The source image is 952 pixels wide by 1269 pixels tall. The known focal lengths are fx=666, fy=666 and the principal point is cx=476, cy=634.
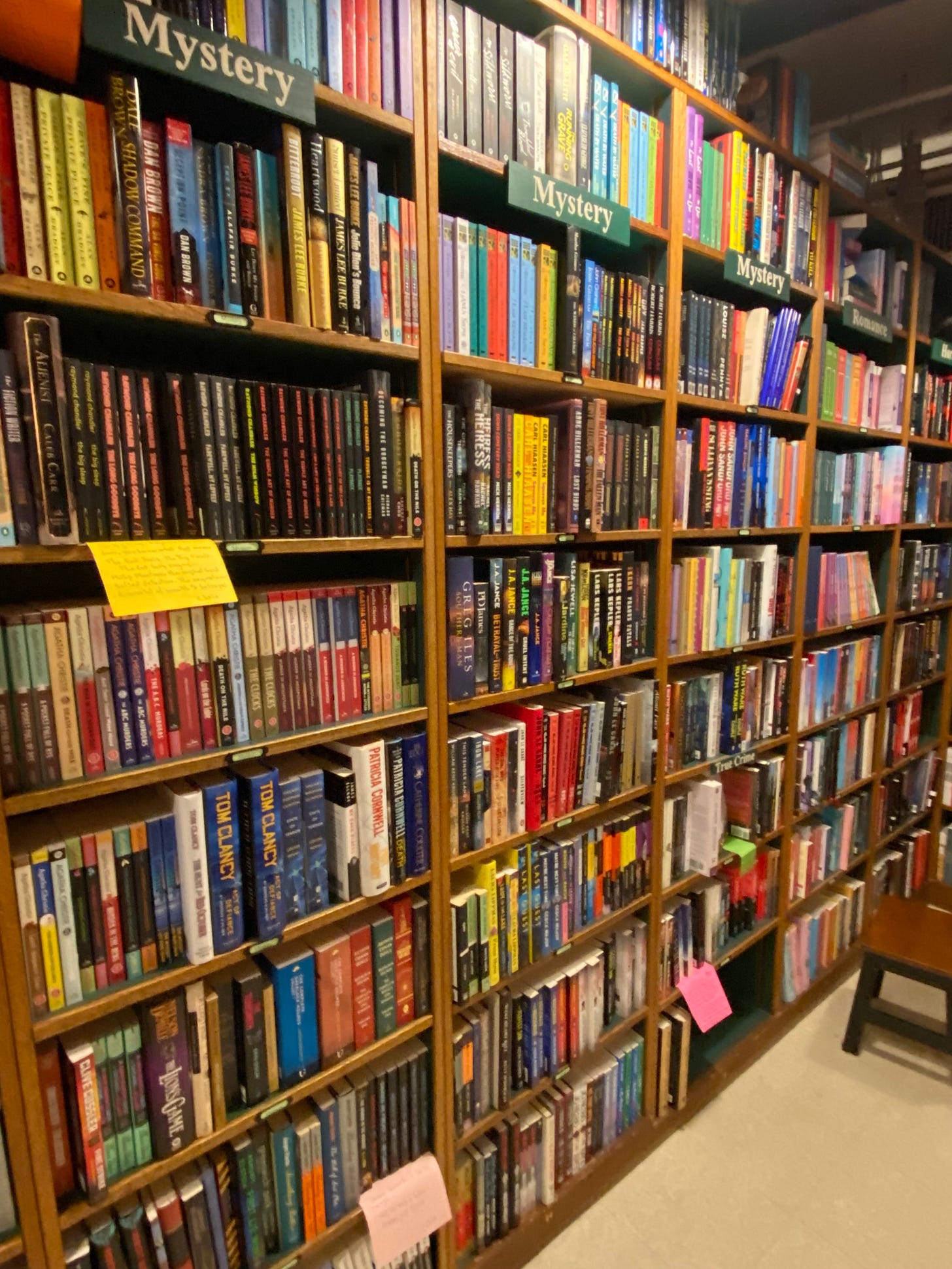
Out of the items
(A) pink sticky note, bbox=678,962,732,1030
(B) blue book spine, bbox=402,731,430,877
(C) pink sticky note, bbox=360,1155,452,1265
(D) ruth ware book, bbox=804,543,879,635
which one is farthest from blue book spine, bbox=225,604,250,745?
(D) ruth ware book, bbox=804,543,879,635

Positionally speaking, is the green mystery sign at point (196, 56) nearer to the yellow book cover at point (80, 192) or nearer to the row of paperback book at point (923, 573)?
the yellow book cover at point (80, 192)

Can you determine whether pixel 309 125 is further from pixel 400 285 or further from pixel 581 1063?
pixel 581 1063

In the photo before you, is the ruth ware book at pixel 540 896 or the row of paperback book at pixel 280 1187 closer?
the row of paperback book at pixel 280 1187

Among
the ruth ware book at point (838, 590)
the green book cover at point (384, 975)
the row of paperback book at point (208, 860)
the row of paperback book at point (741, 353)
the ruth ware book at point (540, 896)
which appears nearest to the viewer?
the row of paperback book at point (208, 860)

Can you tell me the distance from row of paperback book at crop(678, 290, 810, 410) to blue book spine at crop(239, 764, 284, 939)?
129cm

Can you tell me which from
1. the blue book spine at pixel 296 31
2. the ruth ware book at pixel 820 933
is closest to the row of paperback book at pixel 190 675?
the blue book spine at pixel 296 31

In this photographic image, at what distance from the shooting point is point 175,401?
92 cm

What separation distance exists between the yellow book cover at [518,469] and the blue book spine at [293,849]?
0.64m

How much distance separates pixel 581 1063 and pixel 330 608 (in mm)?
1410

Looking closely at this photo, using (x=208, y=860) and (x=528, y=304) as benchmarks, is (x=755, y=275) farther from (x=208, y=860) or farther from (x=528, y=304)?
(x=208, y=860)

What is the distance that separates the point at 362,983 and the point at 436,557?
792mm

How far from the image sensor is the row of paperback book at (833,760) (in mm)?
2238

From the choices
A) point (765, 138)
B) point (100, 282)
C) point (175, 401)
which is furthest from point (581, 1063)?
point (765, 138)

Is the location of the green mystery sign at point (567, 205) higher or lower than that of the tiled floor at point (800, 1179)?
higher
